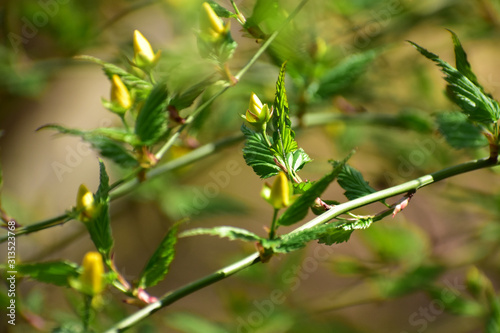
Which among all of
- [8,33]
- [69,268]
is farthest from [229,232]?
[8,33]

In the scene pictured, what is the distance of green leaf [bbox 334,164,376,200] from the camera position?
415mm

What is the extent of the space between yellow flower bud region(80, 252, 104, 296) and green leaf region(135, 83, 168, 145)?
0.14 metres

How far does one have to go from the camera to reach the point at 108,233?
1.45 feet

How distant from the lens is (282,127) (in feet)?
1.31

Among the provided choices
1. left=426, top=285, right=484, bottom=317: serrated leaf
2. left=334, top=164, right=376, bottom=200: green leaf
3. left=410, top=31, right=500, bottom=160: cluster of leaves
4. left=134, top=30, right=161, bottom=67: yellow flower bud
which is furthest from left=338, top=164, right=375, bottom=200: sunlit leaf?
left=426, top=285, right=484, bottom=317: serrated leaf

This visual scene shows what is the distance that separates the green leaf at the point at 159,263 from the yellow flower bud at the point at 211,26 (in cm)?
18

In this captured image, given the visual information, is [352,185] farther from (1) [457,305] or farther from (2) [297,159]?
(1) [457,305]

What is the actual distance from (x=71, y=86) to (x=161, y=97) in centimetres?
114

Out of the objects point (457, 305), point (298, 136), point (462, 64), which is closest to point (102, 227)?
point (462, 64)

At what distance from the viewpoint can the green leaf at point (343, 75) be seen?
708mm

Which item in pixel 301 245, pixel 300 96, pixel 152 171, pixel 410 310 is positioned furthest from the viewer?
pixel 410 310

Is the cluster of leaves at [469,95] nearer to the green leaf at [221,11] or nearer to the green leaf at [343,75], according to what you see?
the green leaf at [221,11]

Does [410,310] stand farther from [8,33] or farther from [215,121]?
[8,33]

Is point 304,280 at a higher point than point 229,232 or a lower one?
lower
